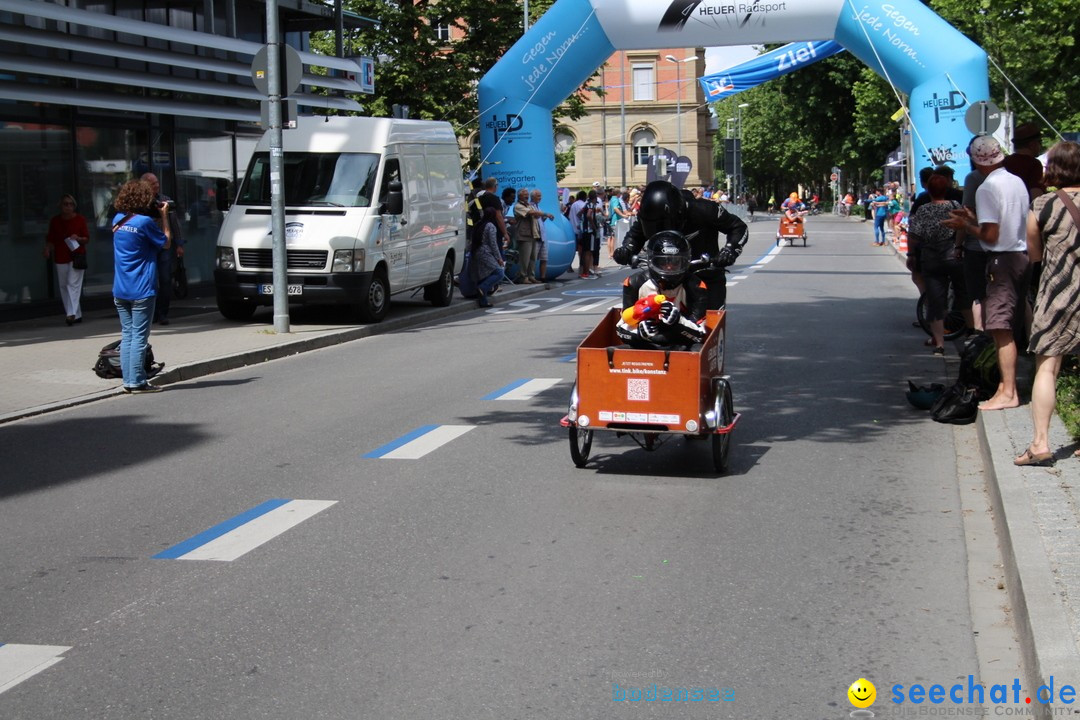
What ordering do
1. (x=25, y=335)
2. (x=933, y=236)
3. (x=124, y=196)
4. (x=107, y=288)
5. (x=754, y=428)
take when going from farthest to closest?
(x=107, y=288) < (x=25, y=335) < (x=933, y=236) < (x=124, y=196) < (x=754, y=428)

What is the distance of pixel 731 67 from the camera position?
2962 cm

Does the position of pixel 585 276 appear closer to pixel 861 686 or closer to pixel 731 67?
pixel 731 67

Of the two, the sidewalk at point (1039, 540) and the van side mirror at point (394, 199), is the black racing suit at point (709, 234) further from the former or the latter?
the van side mirror at point (394, 199)

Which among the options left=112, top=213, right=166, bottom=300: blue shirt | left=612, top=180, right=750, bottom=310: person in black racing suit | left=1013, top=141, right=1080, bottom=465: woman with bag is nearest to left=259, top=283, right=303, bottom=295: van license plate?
left=112, top=213, right=166, bottom=300: blue shirt

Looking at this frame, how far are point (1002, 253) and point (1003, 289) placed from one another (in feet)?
0.91

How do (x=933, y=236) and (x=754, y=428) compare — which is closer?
(x=754, y=428)

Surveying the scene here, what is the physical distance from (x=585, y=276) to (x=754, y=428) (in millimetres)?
19215

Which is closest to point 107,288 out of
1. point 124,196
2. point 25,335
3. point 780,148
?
point 25,335

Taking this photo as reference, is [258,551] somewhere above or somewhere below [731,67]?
below

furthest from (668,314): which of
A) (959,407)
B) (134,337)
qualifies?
(134,337)

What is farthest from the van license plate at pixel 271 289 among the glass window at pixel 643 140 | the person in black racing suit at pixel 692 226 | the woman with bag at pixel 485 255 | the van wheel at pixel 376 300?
the glass window at pixel 643 140

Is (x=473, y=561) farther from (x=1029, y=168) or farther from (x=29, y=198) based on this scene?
(x=29, y=198)

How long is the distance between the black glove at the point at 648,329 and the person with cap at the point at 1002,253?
2.61m

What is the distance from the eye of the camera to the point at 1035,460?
7.44 m
